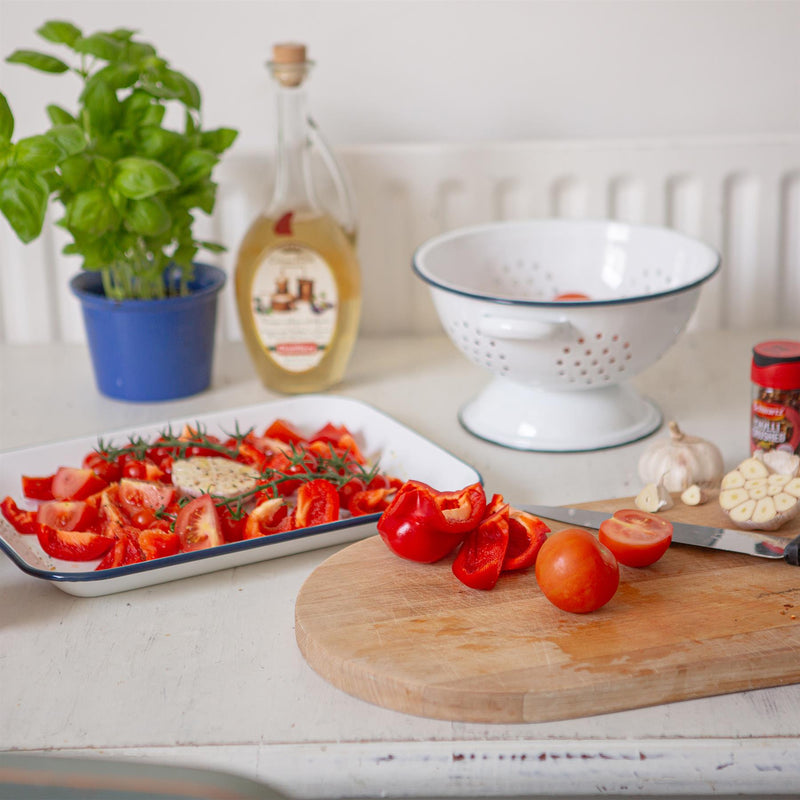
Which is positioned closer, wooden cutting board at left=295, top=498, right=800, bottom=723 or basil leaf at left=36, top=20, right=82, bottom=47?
wooden cutting board at left=295, top=498, right=800, bottom=723

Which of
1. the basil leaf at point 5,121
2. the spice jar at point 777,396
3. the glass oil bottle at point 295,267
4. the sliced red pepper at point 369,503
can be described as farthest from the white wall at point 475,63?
the sliced red pepper at point 369,503

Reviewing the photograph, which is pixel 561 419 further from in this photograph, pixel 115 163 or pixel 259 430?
pixel 115 163

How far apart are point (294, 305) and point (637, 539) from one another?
0.55 meters

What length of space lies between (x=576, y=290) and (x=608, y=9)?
42 cm

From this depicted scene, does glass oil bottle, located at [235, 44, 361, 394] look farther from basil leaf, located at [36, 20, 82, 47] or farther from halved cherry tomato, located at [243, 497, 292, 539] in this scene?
halved cherry tomato, located at [243, 497, 292, 539]

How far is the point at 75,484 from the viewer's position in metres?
0.92

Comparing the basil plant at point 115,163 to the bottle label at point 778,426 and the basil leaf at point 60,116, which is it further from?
the bottle label at point 778,426

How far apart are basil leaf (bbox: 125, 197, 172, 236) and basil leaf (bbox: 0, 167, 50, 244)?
11cm

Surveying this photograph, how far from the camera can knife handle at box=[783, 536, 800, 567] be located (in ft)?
2.55

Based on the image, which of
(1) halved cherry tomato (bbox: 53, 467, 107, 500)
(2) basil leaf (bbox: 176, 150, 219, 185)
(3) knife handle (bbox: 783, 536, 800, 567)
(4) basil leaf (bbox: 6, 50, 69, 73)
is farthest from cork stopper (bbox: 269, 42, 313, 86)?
(3) knife handle (bbox: 783, 536, 800, 567)

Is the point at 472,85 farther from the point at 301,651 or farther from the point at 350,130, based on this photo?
the point at 301,651

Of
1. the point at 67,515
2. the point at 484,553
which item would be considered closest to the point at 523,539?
the point at 484,553

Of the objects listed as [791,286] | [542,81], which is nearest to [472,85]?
[542,81]

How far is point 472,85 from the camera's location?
1.40 meters
